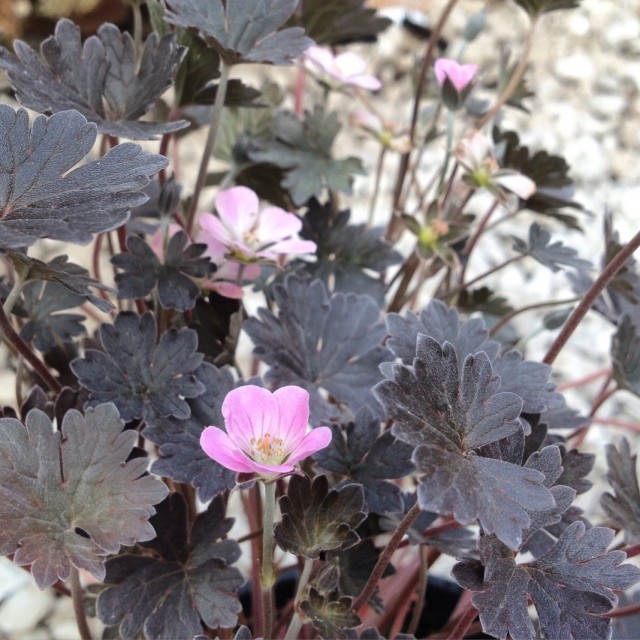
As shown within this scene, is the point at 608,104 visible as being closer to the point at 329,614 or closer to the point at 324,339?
the point at 324,339

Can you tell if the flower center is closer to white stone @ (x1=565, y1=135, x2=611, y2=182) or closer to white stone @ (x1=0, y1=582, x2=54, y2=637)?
white stone @ (x1=0, y1=582, x2=54, y2=637)

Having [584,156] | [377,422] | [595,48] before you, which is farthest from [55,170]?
[595,48]

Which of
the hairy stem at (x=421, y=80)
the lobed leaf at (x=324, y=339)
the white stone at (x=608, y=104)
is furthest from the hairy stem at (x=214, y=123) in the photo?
the white stone at (x=608, y=104)

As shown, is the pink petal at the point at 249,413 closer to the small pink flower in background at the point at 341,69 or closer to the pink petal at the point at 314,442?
the pink petal at the point at 314,442

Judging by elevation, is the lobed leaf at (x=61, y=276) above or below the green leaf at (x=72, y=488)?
above

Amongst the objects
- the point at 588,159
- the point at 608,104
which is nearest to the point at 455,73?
the point at 588,159
